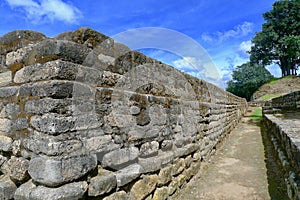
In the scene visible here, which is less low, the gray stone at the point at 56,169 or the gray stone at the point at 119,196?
the gray stone at the point at 56,169

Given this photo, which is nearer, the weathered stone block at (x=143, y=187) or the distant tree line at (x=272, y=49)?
the weathered stone block at (x=143, y=187)

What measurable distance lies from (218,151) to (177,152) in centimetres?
273

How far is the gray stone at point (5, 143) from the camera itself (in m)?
1.70

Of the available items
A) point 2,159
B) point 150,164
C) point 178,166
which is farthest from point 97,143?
point 178,166

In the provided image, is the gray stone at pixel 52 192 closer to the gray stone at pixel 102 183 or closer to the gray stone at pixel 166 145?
the gray stone at pixel 102 183

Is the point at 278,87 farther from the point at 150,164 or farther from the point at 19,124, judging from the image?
the point at 19,124

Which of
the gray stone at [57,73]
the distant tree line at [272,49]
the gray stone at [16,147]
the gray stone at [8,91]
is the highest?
the distant tree line at [272,49]

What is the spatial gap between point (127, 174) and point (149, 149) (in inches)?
19.7

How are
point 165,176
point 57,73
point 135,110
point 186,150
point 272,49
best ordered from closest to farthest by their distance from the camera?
point 57,73 → point 135,110 → point 165,176 → point 186,150 → point 272,49

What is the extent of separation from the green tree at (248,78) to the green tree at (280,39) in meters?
3.08

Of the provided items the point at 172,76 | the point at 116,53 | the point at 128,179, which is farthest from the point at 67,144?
the point at 172,76

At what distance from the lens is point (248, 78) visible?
1178 inches

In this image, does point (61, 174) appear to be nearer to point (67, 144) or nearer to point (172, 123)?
point (67, 144)

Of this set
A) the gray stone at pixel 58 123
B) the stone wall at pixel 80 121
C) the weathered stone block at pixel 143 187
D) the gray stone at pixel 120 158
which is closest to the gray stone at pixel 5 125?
the stone wall at pixel 80 121
